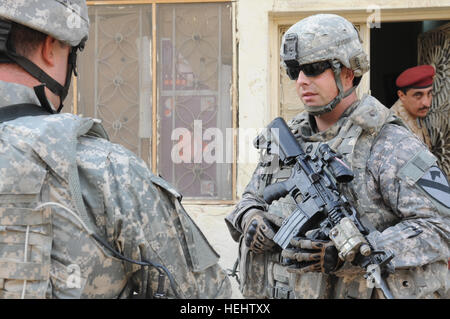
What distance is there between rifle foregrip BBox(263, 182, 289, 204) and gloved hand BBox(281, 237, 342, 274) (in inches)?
9.7

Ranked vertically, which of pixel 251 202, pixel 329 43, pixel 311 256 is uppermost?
pixel 329 43

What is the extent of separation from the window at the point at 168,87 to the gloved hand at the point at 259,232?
7.00 feet

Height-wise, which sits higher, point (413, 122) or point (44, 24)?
point (44, 24)

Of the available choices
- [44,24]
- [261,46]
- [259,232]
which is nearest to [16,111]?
[44,24]

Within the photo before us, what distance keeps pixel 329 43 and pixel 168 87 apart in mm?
2435

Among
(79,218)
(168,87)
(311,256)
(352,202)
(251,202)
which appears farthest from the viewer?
(168,87)

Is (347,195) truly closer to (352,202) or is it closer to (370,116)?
(352,202)

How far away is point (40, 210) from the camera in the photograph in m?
1.41

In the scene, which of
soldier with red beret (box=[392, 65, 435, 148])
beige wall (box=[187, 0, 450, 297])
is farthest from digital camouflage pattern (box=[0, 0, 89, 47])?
soldier with red beret (box=[392, 65, 435, 148])

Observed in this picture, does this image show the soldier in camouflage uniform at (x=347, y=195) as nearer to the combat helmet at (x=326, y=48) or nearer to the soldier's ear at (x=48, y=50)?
the combat helmet at (x=326, y=48)

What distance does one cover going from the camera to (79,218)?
1423 millimetres

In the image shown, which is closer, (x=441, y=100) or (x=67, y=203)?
(x=67, y=203)

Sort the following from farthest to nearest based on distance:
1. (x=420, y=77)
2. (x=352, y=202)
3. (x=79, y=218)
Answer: (x=420, y=77)
(x=352, y=202)
(x=79, y=218)

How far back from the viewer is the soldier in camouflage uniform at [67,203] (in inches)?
55.7
